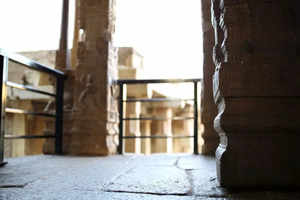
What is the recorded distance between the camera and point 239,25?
5.13ft

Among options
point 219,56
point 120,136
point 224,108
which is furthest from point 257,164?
point 120,136

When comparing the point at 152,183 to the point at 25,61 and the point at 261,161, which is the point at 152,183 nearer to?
the point at 261,161

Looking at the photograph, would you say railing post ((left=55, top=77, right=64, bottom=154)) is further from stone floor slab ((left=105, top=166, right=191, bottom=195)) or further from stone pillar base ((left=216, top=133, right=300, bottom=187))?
stone pillar base ((left=216, top=133, right=300, bottom=187))

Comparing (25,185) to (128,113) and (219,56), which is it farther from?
(128,113)

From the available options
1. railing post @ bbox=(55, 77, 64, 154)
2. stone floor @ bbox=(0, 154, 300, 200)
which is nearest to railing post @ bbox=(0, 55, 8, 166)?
stone floor @ bbox=(0, 154, 300, 200)

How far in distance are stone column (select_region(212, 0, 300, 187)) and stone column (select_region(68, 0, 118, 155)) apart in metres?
2.39

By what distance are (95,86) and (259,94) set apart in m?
2.64

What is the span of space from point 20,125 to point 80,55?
5847 mm

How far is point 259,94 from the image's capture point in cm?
150

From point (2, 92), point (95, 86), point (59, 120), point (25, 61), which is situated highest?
point (25, 61)

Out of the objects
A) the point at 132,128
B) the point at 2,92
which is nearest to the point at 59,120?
the point at 2,92

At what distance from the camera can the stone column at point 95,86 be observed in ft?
12.1

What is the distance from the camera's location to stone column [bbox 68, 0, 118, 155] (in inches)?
145

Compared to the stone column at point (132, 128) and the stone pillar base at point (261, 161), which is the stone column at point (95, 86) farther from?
the stone column at point (132, 128)
